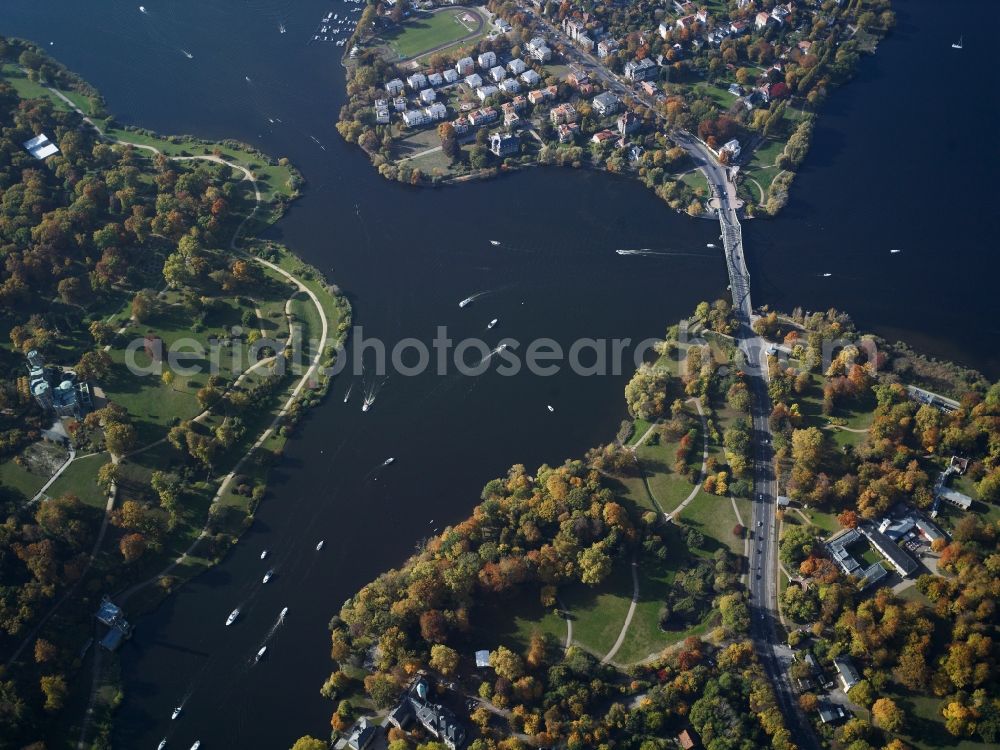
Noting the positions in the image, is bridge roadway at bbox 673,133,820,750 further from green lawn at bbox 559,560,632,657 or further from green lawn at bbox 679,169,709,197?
green lawn at bbox 559,560,632,657

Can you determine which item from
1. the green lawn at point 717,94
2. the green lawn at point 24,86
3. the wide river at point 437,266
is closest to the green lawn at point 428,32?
the wide river at point 437,266

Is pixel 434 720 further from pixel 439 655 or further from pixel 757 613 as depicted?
pixel 757 613

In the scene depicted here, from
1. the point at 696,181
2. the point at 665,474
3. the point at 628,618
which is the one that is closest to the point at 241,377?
the point at 665,474

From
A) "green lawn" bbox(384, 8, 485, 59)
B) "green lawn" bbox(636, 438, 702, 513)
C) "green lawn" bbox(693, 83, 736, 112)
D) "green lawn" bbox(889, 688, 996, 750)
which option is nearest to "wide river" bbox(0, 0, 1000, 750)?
"green lawn" bbox(636, 438, 702, 513)

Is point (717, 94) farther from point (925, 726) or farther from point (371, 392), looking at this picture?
point (925, 726)

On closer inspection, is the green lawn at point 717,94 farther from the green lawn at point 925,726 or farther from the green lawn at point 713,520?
the green lawn at point 925,726

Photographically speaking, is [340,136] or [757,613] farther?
[340,136]

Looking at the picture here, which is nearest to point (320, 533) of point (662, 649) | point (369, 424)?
point (369, 424)
